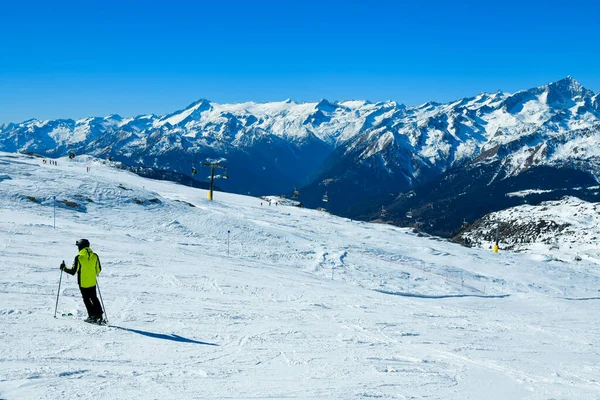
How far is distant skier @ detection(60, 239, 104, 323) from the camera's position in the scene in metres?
12.6

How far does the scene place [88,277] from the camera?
12734mm

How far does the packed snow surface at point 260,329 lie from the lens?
9320 millimetres

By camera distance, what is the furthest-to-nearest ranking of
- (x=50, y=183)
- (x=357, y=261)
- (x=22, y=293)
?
1. (x=50, y=183)
2. (x=357, y=261)
3. (x=22, y=293)

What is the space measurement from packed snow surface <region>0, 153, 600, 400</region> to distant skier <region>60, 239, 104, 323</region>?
1.47 feet

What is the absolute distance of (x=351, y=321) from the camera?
16.7 m

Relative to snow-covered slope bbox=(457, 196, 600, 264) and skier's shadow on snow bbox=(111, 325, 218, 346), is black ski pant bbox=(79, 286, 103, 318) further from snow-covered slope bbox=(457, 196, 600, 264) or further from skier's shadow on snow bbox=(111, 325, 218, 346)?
snow-covered slope bbox=(457, 196, 600, 264)

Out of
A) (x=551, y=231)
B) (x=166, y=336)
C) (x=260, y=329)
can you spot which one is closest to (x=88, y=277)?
(x=166, y=336)

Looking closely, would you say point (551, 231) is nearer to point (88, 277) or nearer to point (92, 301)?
point (92, 301)

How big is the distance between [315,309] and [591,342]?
9.87m

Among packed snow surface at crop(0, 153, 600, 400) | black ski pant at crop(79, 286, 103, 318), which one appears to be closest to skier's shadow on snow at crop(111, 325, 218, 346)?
packed snow surface at crop(0, 153, 600, 400)

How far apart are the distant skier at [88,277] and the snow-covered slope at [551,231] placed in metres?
137

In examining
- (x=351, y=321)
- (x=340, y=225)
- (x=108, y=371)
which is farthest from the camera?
(x=340, y=225)

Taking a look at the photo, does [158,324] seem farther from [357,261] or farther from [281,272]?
[357,261]

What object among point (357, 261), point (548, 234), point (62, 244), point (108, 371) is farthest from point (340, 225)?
point (548, 234)
